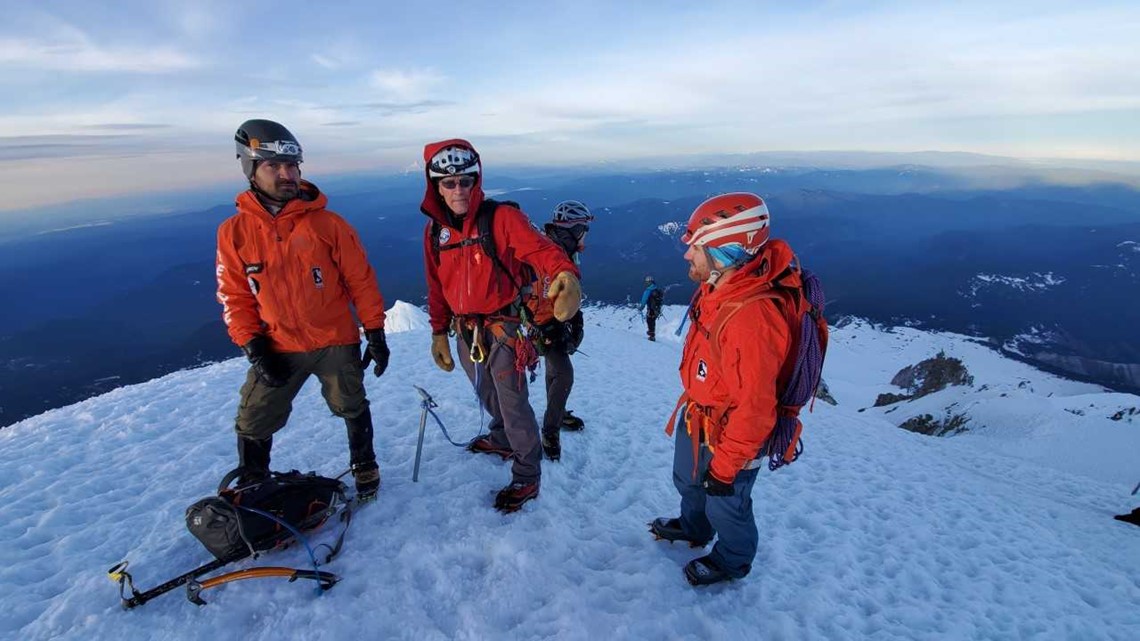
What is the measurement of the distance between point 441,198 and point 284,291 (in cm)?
165

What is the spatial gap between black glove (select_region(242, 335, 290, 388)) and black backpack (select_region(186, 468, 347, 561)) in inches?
32.9

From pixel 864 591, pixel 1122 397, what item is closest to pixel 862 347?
pixel 1122 397

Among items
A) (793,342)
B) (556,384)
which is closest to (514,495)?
(556,384)

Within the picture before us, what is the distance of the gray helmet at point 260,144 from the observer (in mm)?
3914

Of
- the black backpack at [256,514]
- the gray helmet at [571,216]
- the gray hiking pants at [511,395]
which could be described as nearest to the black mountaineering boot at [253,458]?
the black backpack at [256,514]

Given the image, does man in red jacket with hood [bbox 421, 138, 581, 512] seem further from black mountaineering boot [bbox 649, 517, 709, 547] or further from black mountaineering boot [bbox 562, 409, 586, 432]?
black mountaineering boot [bbox 562, 409, 586, 432]

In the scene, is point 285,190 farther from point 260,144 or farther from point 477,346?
point 477,346

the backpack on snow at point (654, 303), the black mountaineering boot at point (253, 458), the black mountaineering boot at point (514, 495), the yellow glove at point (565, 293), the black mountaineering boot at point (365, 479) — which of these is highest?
the yellow glove at point (565, 293)

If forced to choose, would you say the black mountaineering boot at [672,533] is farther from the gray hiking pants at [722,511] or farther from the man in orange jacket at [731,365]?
the man in orange jacket at [731,365]

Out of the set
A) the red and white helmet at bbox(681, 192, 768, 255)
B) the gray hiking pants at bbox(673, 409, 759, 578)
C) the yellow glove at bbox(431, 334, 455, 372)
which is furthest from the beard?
the gray hiking pants at bbox(673, 409, 759, 578)

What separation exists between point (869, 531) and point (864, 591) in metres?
1.56

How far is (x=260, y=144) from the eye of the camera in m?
3.92

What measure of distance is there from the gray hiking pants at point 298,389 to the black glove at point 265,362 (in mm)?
58

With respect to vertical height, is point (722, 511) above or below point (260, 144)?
below
